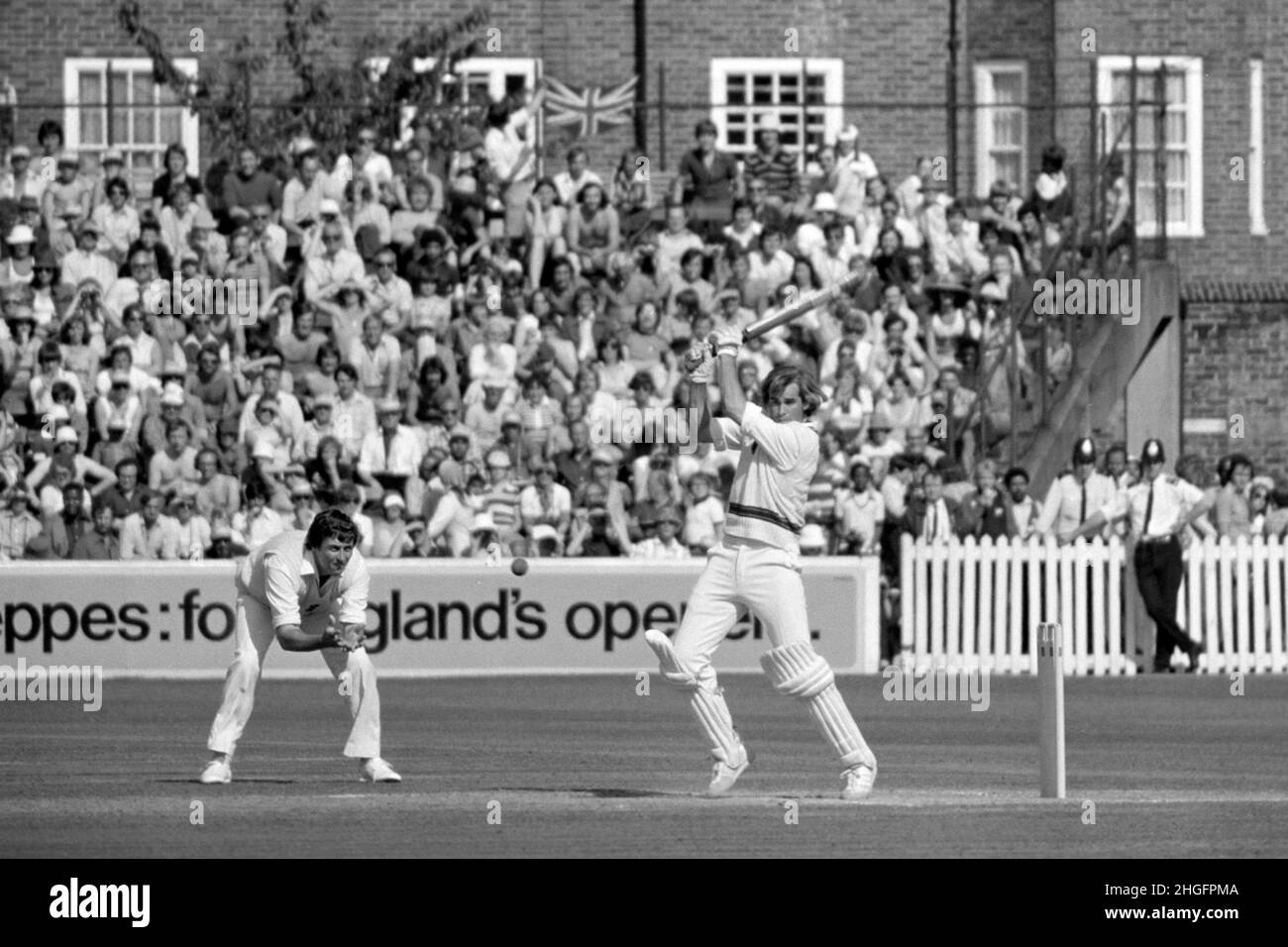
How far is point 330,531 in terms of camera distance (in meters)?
14.5

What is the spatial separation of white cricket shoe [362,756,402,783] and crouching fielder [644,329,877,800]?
188 cm

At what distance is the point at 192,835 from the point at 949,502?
13.3 m

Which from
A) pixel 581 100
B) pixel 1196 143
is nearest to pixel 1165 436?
pixel 1196 143

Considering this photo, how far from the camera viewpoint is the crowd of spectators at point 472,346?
24.9m

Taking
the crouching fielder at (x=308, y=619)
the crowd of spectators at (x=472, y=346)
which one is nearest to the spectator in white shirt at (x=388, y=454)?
the crowd of spectators at (x=472, y=346)

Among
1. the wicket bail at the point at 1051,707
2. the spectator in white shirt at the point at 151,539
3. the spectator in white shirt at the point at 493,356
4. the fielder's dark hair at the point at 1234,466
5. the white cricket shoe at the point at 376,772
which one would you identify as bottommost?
the white cricket shoe at the point at 376,772

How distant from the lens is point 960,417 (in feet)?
86.1

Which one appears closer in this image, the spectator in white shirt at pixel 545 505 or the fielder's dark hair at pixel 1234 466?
the spectator in white shirt at pixel 545 505

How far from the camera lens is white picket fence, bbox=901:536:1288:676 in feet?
80.8

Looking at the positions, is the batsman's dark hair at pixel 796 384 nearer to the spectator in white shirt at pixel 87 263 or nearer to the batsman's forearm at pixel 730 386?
the batsman's forearm at pixel 730 386

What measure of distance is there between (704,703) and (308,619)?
7.22ft

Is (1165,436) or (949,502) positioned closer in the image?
(949,502)

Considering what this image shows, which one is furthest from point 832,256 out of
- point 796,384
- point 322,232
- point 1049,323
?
point 796,384
